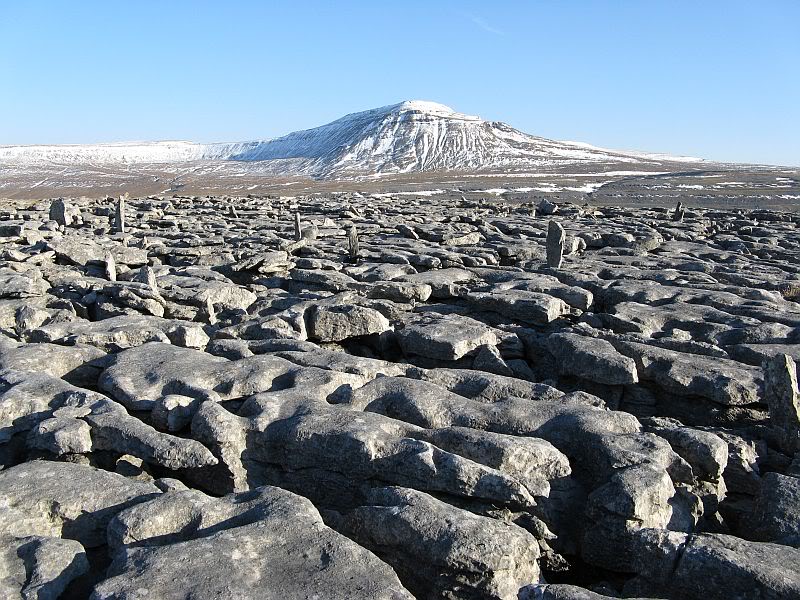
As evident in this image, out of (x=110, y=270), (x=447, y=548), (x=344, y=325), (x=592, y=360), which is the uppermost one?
(x=110, y=270)

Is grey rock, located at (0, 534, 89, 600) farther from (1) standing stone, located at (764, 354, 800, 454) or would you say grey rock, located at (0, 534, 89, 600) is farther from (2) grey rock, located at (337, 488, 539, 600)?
(1) standing stone, located at (764, 354, 800, 454)

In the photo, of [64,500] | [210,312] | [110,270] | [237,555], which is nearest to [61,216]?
[110,270]

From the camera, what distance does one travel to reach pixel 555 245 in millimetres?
25859

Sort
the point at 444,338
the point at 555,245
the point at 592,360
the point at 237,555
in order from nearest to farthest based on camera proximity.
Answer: the point at 237,555, the point at 592,360, the point at 444,338, the point at 555,245

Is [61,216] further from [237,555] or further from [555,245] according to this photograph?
[237,555]

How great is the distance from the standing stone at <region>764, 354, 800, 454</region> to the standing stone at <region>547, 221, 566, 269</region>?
14.8 metres

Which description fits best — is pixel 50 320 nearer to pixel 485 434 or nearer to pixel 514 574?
pixel 485 434

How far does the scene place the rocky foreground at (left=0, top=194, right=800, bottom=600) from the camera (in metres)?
6.77

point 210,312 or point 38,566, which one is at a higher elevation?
point 38,566

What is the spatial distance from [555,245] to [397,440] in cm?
1835

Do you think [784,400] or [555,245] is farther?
[555,245]

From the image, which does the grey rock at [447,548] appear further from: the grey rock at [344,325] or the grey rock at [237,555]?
the grey rock at [344,325]

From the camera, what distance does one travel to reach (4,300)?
18.1m

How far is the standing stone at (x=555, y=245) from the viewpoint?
25.7 meters
